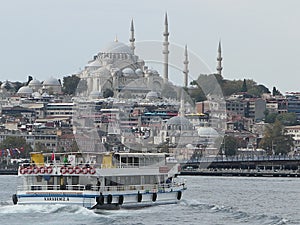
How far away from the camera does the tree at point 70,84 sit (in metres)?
172

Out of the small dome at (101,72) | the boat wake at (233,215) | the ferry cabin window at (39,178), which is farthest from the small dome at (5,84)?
the ferry cabin window at (39,178)

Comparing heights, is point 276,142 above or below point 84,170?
above

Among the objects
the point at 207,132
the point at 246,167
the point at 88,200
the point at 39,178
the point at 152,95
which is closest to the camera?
the point at 88,200

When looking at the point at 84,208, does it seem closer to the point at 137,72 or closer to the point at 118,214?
the point at 118,214

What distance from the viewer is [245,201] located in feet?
165

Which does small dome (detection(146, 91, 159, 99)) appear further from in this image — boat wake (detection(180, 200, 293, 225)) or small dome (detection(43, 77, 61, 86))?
boat wake (detection(180, 200, 293, 225))

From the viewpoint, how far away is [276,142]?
126125 millimetres

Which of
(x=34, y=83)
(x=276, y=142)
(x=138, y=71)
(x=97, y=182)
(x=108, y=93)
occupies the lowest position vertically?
(x=97, y=182)

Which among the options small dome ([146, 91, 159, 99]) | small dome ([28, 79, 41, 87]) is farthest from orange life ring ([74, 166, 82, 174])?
small dome ([28, 79, 41, 87])

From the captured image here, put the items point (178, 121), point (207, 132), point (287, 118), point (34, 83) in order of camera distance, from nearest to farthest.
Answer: point (207, 132) < point (178, 121) < point (287, 118) < point (34, 83)

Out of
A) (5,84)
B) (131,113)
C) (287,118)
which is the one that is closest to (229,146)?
(131,113)

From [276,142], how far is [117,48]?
3862 centimetres

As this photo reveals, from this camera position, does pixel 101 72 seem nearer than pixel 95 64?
Yes

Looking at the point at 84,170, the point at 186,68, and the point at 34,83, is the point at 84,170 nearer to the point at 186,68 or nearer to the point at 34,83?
the point at 186,68
